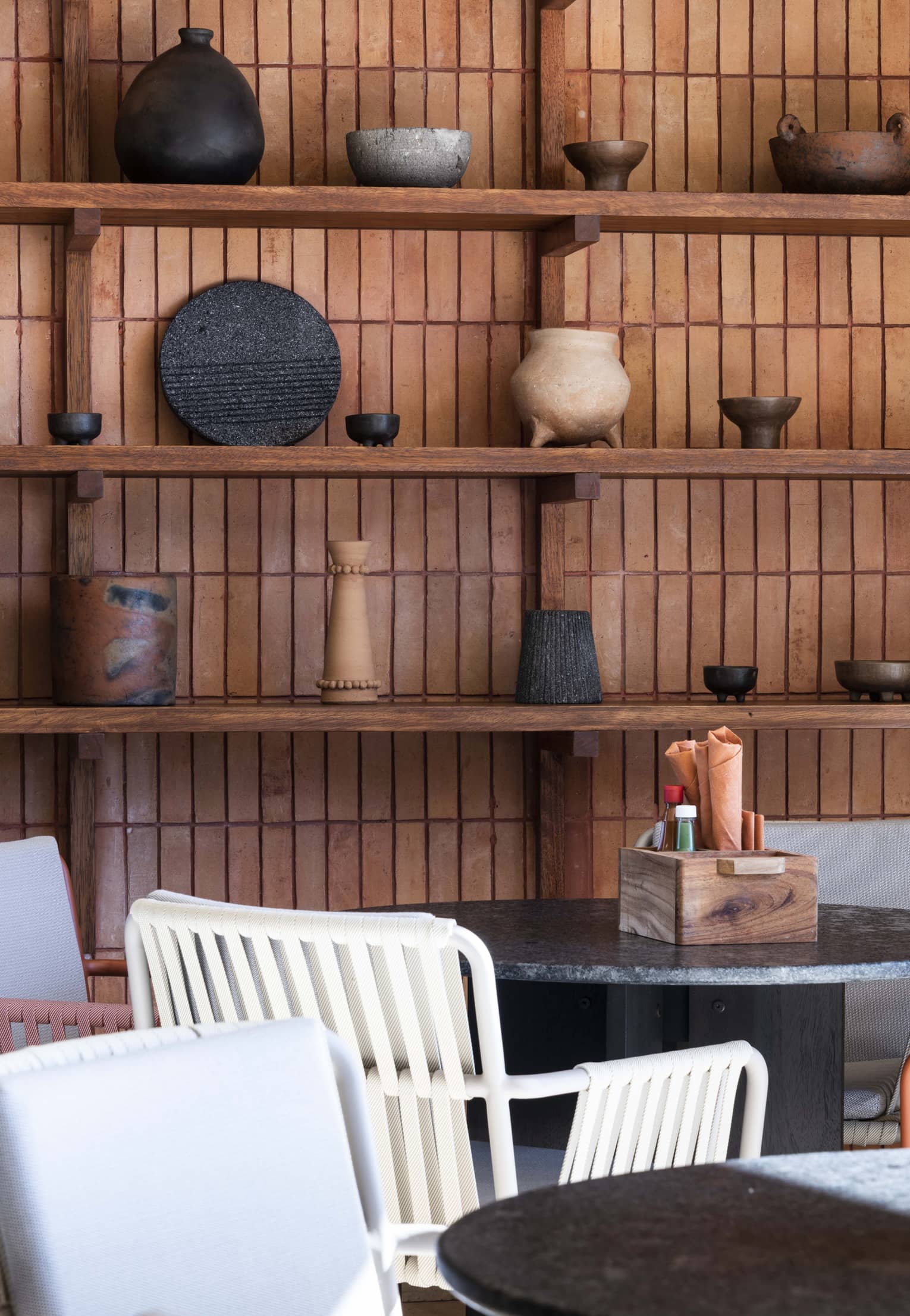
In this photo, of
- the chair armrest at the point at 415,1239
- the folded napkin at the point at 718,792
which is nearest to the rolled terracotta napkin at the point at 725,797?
the folded napkin at the point at 718,792

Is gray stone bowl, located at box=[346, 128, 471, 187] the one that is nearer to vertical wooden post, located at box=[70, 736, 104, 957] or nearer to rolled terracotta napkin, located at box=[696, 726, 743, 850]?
vertical wooden post, located at box=[70, 736, 104, 957]

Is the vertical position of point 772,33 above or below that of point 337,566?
above

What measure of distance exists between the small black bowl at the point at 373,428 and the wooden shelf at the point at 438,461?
0.20 ft

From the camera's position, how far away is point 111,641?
3223mm

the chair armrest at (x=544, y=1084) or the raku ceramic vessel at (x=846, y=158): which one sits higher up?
the raku ceramic vessel at (x=846, y=158)

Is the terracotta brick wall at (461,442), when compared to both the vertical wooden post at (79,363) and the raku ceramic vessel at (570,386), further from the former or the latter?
the raku ceramic vessel at (570,386)

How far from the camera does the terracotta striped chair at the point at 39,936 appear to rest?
8.53ft

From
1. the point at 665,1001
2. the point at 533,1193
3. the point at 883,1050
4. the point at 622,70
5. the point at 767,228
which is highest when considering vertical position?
the point at 622,70

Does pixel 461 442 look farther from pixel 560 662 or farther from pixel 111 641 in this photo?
pixel 111 641

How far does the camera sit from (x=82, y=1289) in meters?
1.02

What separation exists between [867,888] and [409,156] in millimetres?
1729

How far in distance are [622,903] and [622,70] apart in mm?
2181

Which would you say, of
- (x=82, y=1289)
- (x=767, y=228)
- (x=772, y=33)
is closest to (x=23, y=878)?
(x=82, y=1289)

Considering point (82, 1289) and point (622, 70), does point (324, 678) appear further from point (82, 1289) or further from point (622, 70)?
point (82, 1289)
